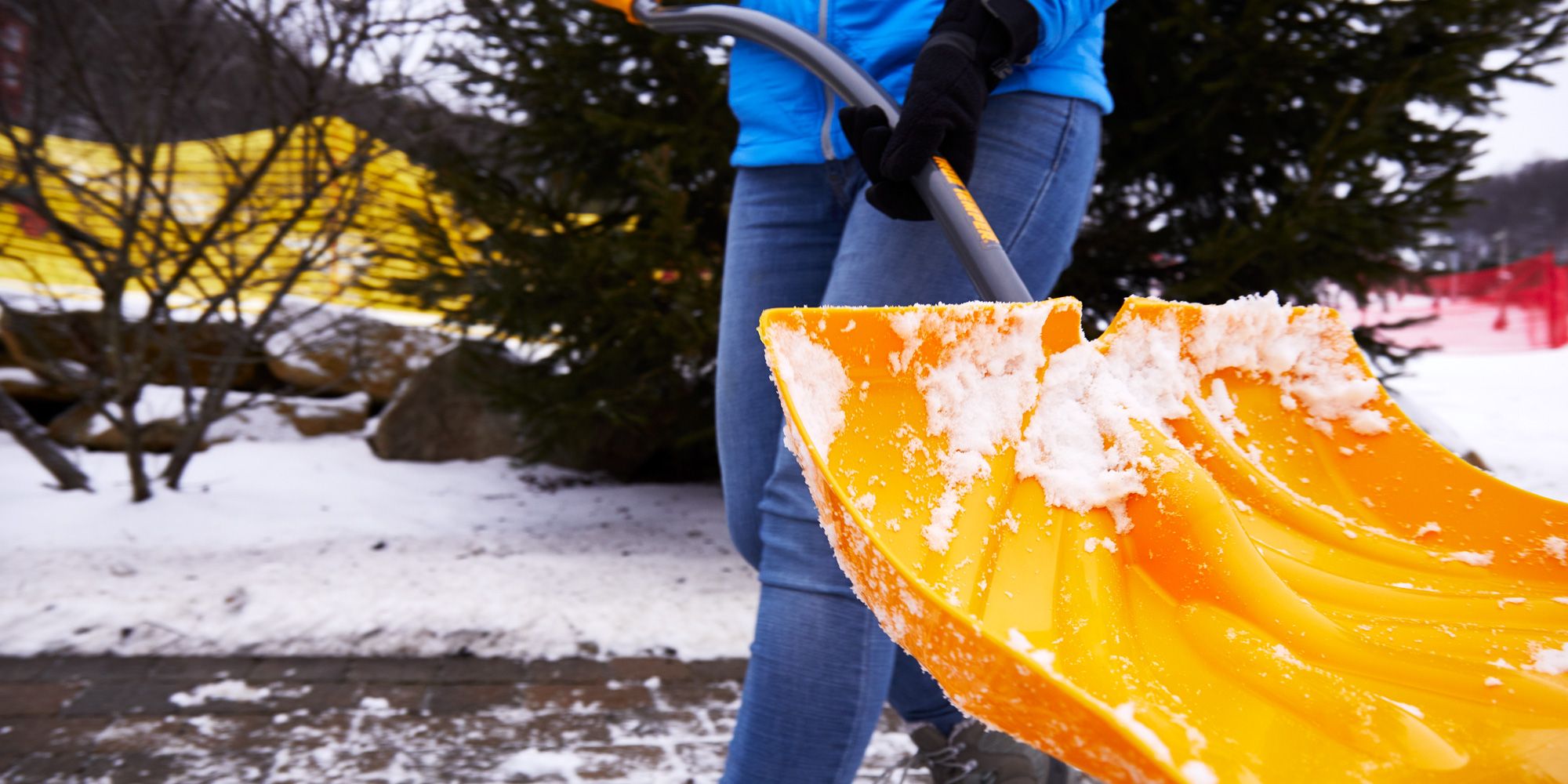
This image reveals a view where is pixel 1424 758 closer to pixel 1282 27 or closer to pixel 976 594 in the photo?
pixel 976 594

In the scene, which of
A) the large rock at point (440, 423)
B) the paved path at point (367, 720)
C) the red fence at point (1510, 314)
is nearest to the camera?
the paved path at point (367, 720)

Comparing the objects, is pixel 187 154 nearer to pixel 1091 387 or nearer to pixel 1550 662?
pixel 1091 387

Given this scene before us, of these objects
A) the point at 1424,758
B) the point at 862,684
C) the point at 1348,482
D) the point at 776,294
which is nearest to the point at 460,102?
the point at 776,294

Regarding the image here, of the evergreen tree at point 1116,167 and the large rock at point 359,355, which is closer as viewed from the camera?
the evergreen tree at point 1116,167

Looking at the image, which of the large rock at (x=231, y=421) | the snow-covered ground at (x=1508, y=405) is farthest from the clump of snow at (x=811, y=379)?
the large rock at (x=231, y=421)

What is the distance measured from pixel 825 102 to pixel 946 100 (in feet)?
1.00

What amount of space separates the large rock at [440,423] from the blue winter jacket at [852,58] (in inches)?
139

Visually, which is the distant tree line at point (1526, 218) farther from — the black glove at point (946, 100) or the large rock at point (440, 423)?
the black glove at point (946, 100)

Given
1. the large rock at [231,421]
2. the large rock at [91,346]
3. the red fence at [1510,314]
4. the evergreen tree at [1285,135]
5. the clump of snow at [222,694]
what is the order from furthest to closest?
the red fence at [1510,314] → the large rock at [231,421] → the large rock at [91,346] → the evergreen tree at [1285,135] → the clump of snow at [222,694]

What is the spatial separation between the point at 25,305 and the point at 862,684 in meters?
4.63

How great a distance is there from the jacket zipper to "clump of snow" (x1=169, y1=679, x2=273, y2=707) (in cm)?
191

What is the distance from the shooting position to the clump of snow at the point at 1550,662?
2.31 ft

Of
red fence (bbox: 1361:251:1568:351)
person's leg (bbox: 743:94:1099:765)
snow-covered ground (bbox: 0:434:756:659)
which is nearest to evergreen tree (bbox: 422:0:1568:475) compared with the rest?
snow-covered ground (bbox: 0:434:756:659)

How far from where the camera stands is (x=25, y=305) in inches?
162
